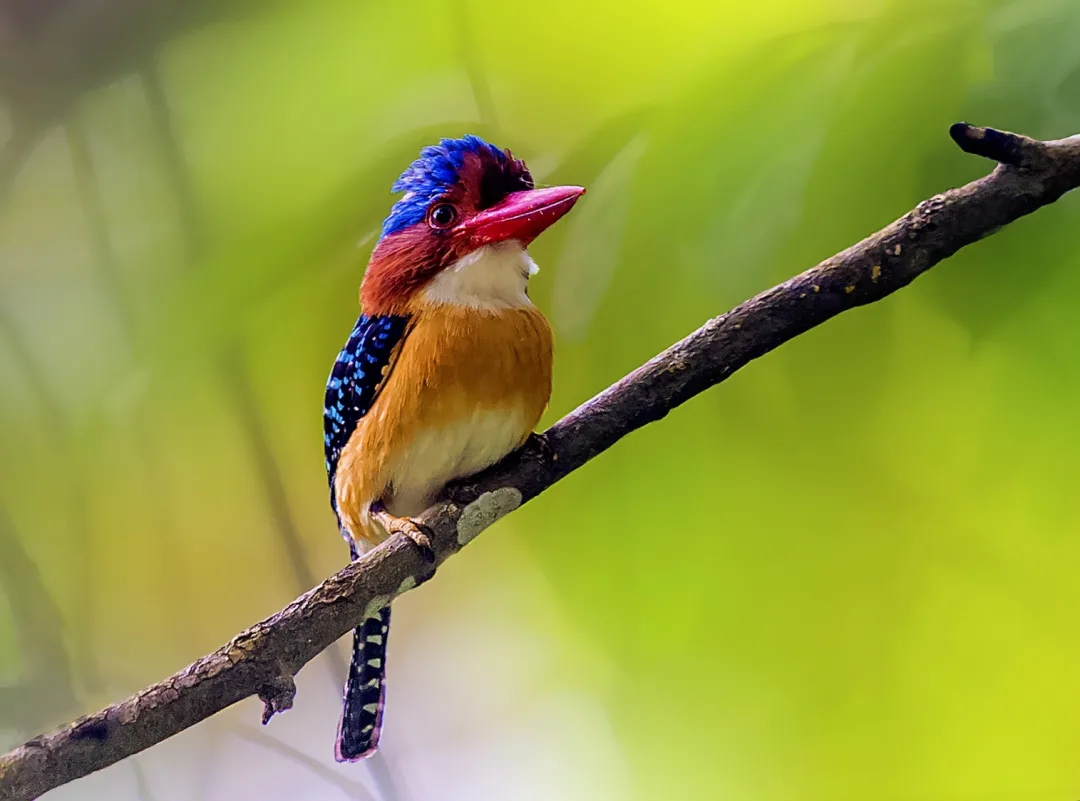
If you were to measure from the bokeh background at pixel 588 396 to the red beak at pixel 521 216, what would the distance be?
14cm

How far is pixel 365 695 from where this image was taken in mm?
1184

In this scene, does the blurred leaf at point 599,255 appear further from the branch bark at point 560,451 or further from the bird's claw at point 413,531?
the bird's claw at point 413,531

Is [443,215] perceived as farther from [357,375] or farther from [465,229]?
[357,375]

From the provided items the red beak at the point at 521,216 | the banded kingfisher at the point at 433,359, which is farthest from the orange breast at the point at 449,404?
the red beak at the point at 521,216

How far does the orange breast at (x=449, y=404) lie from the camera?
3.46ft

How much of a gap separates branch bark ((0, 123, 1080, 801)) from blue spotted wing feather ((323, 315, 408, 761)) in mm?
174

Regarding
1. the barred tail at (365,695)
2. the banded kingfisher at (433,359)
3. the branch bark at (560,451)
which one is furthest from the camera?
the barred tail at (365,695)

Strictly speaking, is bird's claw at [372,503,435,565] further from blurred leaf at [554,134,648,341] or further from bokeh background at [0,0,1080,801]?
blurred leaf at [554,134,648,341]

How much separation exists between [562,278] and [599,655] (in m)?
0.55

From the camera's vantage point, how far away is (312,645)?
975mm

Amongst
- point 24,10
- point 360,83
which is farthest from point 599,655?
point 24,10

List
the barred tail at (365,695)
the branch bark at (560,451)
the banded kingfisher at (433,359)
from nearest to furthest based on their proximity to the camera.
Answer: the branch bark at (560,451)
the banded kingfisher at (433,359)
the barred tail at (365,695)

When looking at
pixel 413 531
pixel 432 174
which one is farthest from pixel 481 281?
pixel 413 531

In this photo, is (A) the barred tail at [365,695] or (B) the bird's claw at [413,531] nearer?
(B) the bird's claw at [413,531]
